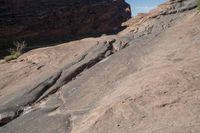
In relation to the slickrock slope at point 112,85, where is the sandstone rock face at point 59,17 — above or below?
below

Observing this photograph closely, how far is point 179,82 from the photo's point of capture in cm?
832

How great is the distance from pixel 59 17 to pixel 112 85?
22657mm

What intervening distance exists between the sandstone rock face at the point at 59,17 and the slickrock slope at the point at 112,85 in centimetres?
1343

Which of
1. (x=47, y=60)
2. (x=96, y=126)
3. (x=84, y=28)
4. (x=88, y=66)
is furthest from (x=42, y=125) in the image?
(x=84, y=28)

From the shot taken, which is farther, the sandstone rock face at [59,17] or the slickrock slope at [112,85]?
the sandstone rock face at [59,17]

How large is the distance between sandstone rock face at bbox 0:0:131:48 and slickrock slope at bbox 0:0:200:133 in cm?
1343

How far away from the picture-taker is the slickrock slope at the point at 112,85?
7.39m

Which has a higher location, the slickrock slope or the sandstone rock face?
the slickrock slope

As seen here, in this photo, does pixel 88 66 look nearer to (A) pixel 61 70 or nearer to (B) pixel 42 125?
(A) pixel 61 70

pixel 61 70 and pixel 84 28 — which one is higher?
pixel 61 70

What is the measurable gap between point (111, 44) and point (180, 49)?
3.22m

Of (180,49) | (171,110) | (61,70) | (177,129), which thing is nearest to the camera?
(177,129)

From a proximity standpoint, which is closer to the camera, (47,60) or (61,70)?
(61,70)

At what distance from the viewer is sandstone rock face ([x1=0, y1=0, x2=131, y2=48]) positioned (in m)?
29.0
